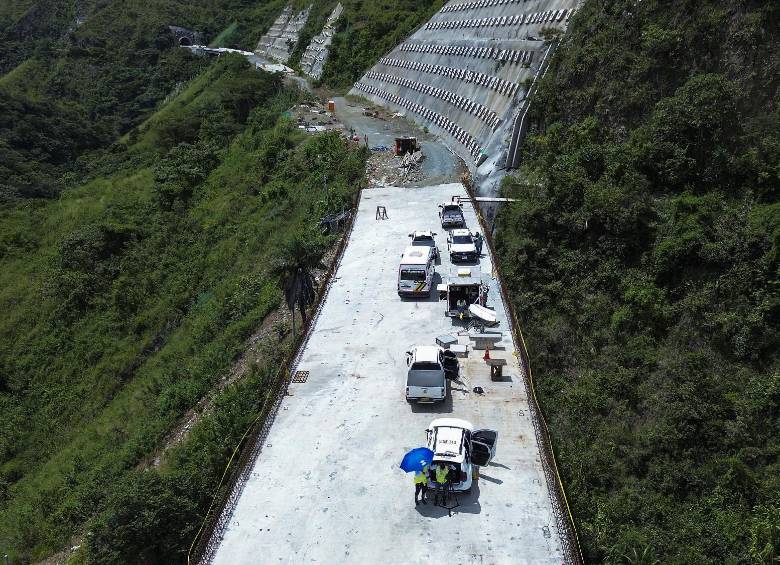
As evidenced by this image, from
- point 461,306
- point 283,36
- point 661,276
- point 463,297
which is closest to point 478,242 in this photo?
point 463,297

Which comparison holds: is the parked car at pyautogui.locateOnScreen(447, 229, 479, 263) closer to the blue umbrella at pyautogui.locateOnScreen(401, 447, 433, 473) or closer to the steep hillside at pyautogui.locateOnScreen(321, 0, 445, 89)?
the blue umbrella at pyautogui.locateOnScreen(401, 447, 433, 473)

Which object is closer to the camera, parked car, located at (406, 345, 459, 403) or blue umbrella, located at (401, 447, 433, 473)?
blue umbrella, located at (401, 447, 433, 473)

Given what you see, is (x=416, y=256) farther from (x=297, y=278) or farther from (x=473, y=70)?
(x=473, y=70)

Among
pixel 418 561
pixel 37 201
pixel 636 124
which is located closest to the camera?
pixel 418 561

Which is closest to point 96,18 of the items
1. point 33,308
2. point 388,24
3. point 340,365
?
point 388,24

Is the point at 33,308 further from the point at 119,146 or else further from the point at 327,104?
the point at 119,146

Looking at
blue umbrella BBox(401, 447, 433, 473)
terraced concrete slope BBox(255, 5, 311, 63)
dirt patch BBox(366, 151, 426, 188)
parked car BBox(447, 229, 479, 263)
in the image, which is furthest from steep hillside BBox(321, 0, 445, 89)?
blue umbrella BBox(401, 447, 433, 473)
